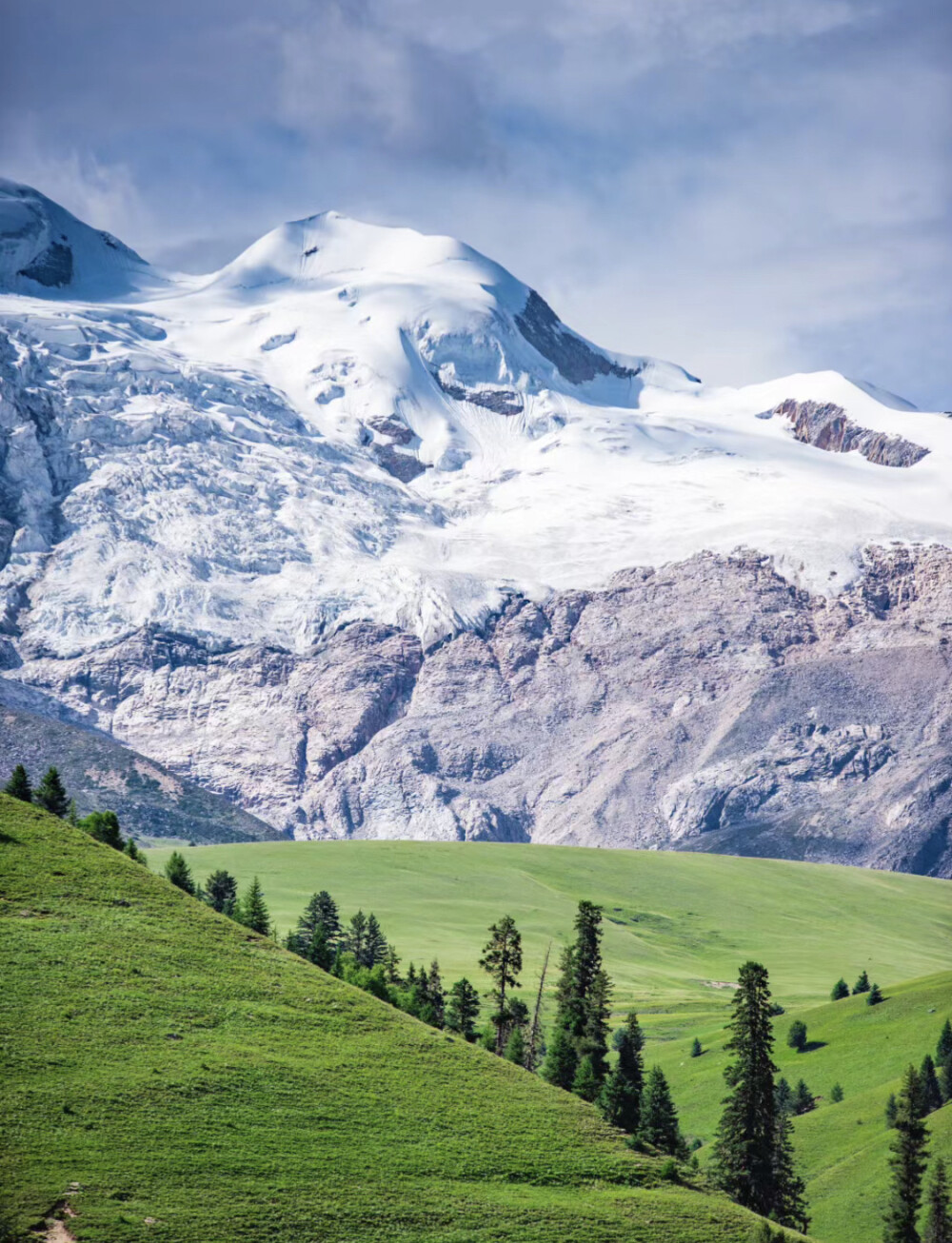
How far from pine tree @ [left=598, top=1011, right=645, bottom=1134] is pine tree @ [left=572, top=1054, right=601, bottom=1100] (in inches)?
43.0

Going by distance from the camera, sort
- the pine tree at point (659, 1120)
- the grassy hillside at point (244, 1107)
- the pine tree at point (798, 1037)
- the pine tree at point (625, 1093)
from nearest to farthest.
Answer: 1. the grassy hillside at point (244, 1107)
2. the pine tree at point (625, 1093)
3. the pine tree at point (659, 1120)
4. the pine tree at point (798, 1037)

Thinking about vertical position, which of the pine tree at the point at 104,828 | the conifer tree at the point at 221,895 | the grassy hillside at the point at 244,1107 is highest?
the pine tree at the point at 104,828

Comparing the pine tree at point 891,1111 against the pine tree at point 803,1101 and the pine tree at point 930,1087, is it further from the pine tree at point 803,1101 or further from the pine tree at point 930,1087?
the pine tree at point 803,1101

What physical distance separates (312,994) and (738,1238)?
29.6 m

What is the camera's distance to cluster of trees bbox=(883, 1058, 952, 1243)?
10831cm

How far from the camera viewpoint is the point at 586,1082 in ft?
359

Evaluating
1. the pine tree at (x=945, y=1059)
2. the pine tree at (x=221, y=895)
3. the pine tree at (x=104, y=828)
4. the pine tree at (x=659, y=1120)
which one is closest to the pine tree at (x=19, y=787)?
the pine tree at (x=104, y=828)

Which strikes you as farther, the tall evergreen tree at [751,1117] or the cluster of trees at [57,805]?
the cluster of trees at [57,805]

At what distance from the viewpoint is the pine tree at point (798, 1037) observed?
605ft

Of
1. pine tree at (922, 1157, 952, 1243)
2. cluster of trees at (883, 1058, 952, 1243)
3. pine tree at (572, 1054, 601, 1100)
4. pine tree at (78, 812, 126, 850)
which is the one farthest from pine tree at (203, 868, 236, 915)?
pine tree at (922, 1157, 952, 1243)

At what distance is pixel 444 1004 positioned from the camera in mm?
144500

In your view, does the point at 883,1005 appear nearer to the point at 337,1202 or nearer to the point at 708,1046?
the point at 708,1046

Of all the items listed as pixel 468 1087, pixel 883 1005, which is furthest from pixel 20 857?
pixel 883 1005

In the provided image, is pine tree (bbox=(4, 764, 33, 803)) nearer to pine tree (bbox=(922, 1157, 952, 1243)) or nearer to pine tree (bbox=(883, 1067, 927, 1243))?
pine tree (bbox=(883, 1067, 927, 1243))
